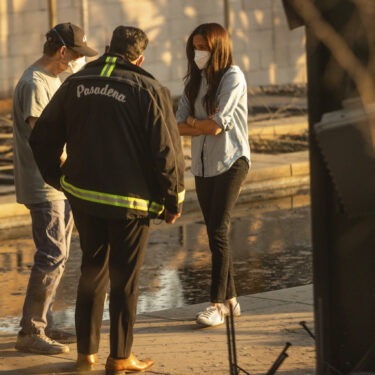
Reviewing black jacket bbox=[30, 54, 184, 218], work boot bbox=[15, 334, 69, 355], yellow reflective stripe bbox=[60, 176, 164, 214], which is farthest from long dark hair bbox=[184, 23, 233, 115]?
work boot bbox=[15, 334, 69, 355]

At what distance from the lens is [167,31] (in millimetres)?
20312

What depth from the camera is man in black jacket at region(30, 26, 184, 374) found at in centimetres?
570

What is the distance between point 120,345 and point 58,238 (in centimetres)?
92

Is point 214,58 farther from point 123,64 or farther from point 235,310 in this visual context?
point 235,310

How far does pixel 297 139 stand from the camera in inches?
721

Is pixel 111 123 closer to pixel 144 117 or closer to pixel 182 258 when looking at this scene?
pixel 144 117

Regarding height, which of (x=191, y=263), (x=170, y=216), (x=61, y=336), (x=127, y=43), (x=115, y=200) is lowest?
(x=191, y=263)

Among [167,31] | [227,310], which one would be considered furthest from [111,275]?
[167,31]

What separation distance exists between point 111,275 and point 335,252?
1605 millimetres

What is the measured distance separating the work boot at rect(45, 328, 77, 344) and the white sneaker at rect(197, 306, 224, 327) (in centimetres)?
79

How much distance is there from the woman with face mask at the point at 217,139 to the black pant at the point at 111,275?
3.71 feet

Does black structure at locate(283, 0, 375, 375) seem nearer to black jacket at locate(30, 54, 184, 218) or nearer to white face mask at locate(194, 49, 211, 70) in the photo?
black jacket at locate(30, 54, 184, 218)

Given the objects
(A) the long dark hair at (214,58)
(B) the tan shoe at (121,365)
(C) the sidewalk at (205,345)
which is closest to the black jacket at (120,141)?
(B) the tan shoe at (121,365)

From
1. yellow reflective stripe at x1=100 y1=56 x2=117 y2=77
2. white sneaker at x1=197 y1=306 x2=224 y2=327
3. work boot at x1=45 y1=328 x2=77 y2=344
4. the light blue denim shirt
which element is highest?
yellow reflective stripe at x1=100 y1=56 x2=117 y2=77
